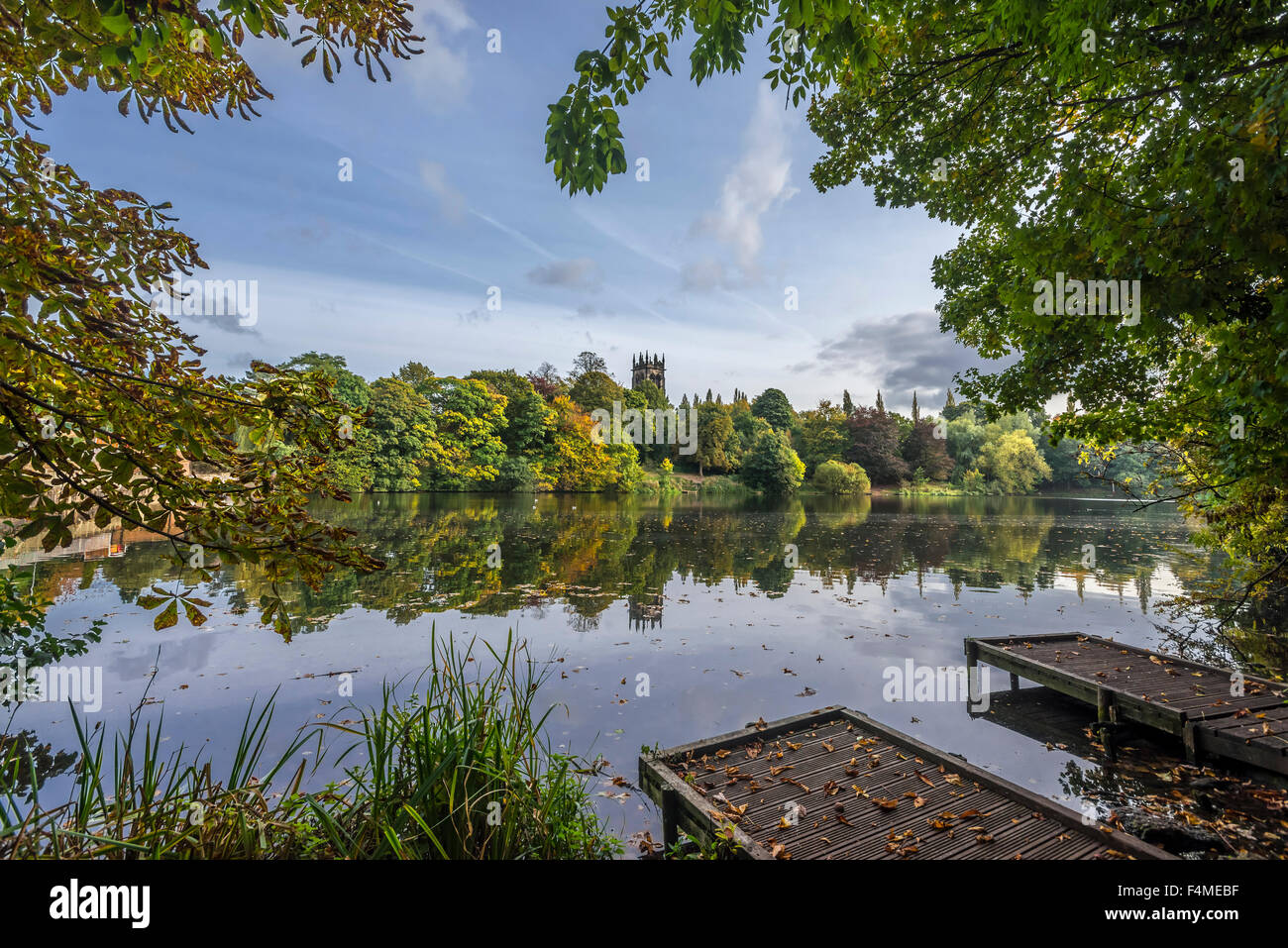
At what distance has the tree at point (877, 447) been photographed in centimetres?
5566

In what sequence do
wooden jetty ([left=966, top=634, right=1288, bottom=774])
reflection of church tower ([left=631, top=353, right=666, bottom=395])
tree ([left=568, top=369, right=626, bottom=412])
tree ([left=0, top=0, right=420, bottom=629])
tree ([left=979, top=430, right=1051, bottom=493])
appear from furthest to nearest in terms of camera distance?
reflection of church tower ([left=631, top=353, right=666, bottom=395]) → tree ([left=979, top=430, right=1051, bottom=493]) → tree ([left=568, top=369, right=626, bottom=412]) → wooden jetty ([left=966, top=634, right=1288, bottom=774]) → tree ([left=0, top=0, right=420, bottom=629])

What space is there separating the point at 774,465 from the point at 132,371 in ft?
169

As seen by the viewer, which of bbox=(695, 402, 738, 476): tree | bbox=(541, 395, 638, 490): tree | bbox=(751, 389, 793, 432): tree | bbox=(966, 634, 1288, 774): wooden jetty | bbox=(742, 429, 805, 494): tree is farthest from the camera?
bbox=(751, 389, 793, 432): tree

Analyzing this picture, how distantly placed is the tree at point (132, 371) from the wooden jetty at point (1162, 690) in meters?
6.85

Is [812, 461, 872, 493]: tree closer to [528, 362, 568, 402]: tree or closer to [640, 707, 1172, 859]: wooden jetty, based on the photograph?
[528, 362, 568, 402]: tree

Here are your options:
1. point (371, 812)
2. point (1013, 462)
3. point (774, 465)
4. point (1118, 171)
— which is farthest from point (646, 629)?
point (1013, 462)

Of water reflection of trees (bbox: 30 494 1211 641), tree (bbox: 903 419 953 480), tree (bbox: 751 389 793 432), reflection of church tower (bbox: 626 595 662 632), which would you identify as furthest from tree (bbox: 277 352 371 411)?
tree (bbox: 903 419 953 480)

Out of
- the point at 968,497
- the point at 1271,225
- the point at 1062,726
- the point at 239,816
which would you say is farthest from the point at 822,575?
the point at 968,497

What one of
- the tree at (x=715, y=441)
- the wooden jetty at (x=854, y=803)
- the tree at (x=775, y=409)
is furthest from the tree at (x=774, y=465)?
the wooden jetty at (x=854, y=803)

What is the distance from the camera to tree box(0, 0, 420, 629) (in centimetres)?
160

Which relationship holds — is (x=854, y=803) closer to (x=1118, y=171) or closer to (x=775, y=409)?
(x=1118, y=171)

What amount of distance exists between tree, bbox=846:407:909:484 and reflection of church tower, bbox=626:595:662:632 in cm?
4966

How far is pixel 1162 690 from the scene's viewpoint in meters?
5.88

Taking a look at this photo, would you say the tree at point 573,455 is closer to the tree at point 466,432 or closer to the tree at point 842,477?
the tree at point 466,432
